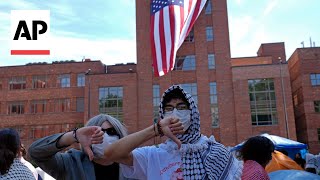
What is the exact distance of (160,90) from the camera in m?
48.0

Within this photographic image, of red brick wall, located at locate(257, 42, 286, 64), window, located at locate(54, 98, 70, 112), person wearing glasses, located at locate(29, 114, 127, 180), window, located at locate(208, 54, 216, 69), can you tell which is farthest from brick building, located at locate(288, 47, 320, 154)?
person wearing glasses, located at locate(29, 114, 127, 180)

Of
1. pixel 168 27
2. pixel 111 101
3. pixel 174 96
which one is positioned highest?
pixel 168 27

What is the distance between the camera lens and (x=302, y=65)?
48.1m

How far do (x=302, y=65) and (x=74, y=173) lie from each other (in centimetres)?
4875

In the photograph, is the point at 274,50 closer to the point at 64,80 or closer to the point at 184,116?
the point at 64,80

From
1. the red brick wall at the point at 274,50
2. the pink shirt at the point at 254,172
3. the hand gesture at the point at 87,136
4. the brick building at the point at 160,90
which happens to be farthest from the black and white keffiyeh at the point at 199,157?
the red brick wall at the point at 274,50

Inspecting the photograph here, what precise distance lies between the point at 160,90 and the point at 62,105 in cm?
1381

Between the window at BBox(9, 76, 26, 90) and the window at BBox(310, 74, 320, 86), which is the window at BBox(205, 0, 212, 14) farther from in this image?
the window at BBox(9, 76, 26, 90)

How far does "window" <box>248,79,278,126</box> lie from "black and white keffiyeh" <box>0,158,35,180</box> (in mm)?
44082

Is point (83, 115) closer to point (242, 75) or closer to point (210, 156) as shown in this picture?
point (242, 75)

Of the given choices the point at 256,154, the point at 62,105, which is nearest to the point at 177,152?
the point at 256,154

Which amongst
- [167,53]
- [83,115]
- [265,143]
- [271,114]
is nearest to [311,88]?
[271,114]

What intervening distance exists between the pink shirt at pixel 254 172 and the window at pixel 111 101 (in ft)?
147

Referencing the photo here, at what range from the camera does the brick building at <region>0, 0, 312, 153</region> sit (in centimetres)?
4588
